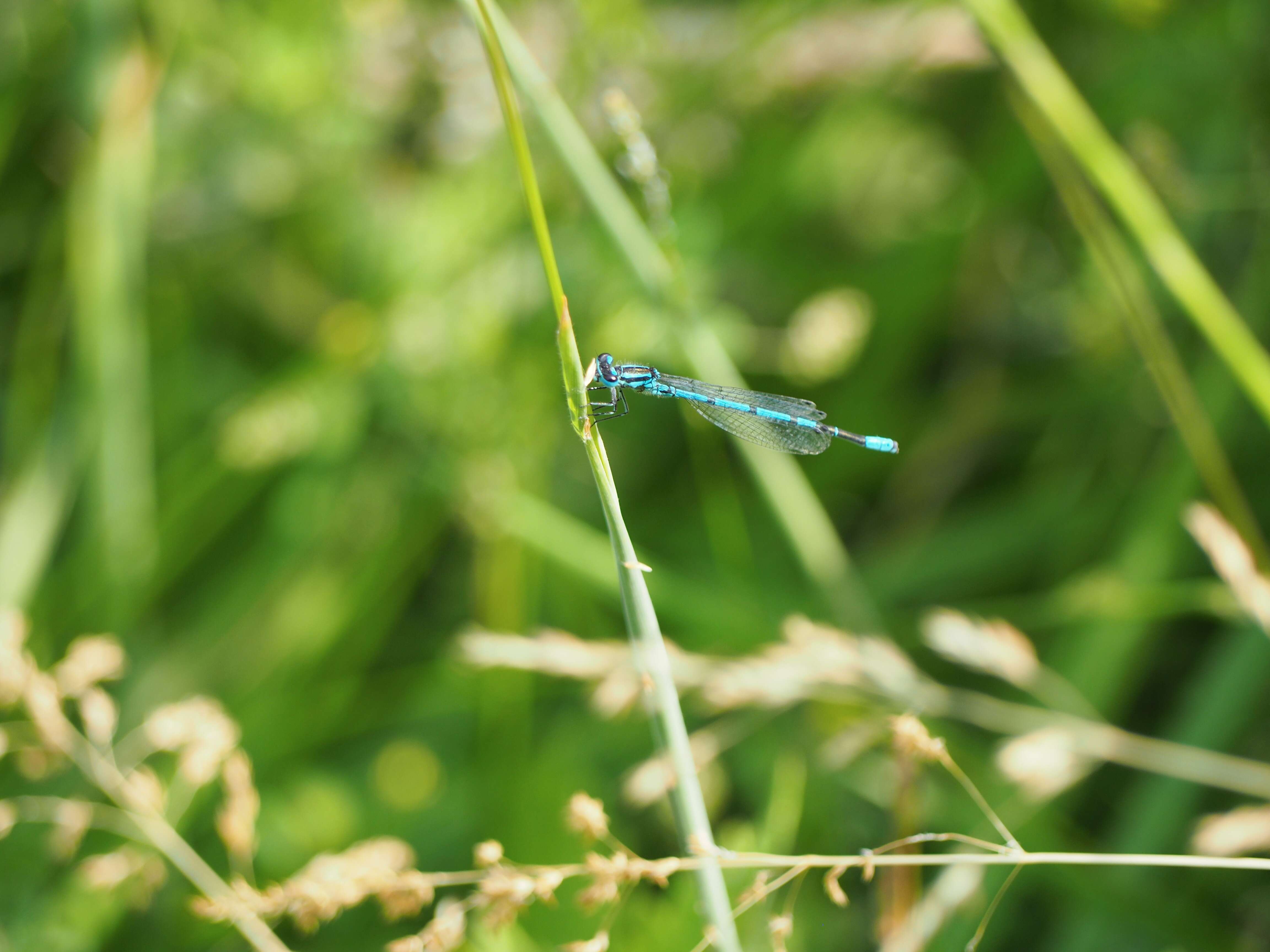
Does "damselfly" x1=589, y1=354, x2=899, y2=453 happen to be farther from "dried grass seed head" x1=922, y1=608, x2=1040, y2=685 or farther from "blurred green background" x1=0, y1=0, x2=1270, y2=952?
"dried grass seed head" x1=922, y1=608, x2=1040, y2=685

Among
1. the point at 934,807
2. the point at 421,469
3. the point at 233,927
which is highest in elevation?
the point at 421,469

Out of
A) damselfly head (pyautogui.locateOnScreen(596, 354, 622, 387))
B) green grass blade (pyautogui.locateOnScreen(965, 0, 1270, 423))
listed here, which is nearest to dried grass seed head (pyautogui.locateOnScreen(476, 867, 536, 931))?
damselfly head (pyautogui.locateOnScreen(596, 354, 622, 387))

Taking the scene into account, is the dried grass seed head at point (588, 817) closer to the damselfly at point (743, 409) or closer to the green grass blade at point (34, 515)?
the damselfly at point (743, 409)

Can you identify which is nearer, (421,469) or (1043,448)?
(421,469)

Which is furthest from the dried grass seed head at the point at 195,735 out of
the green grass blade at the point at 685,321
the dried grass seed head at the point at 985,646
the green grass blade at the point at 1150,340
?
the green grass blade at the point at 1150,340

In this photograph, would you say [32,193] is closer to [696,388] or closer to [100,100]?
[100,100]

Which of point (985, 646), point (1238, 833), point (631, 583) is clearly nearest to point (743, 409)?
point (985, 646)

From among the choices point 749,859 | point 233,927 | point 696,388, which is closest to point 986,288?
point 696,388

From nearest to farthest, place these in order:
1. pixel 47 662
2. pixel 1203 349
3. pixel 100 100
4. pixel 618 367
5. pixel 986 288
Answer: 1. pixel 618 367
2. pixel 47 662
3. pixel 1203 349
4. pixel 100 100
5. pixel 986 288
